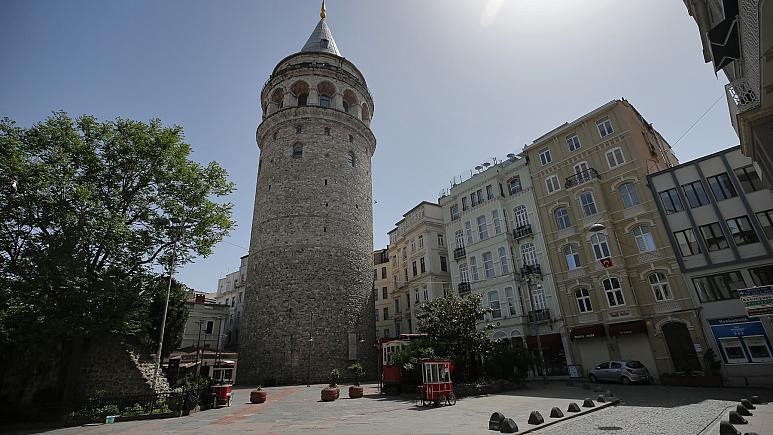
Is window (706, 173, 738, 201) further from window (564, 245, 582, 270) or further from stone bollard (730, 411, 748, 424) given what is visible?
stone bollard (730, 411, 748, 424)

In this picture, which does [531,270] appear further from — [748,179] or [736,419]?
[736,419]

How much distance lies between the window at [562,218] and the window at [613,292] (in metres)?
4.53

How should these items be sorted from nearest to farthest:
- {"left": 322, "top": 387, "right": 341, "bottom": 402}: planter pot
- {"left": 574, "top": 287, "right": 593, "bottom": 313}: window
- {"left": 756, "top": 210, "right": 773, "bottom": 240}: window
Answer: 1. {"left": 322, "top": 387, "right": 341, "bottom": 402}: planter pot
2. {"left": 756, "top": 210, "right": 773, "bottom": 240}: window
3. {"left": 574, "top": 287, "right": 593, "bottom": 313}: window

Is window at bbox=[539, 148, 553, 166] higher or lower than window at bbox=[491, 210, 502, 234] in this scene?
higher

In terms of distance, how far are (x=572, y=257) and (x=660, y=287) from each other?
515cm

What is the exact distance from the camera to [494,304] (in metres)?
28.1

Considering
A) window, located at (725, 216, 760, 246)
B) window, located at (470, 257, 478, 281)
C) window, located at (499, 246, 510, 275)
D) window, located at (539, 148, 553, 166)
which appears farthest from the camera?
window, located at (470, 257, 478, 281)

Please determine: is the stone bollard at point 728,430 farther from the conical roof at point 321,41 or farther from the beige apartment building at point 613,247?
the conical roof at point 321,41

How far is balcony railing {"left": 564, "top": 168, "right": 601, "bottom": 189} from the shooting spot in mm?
24688

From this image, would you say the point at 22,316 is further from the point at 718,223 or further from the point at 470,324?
the point at 718,223

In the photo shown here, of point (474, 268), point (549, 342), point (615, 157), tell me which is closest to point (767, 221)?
point (615, 157)

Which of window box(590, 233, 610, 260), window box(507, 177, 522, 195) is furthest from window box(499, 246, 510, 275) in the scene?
window box(590, 233, 610, 260)

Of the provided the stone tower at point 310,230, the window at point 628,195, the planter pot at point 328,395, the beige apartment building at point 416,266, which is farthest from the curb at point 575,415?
the beige apartment building at point 416,266

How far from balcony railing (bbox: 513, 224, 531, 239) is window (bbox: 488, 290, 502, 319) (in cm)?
464
